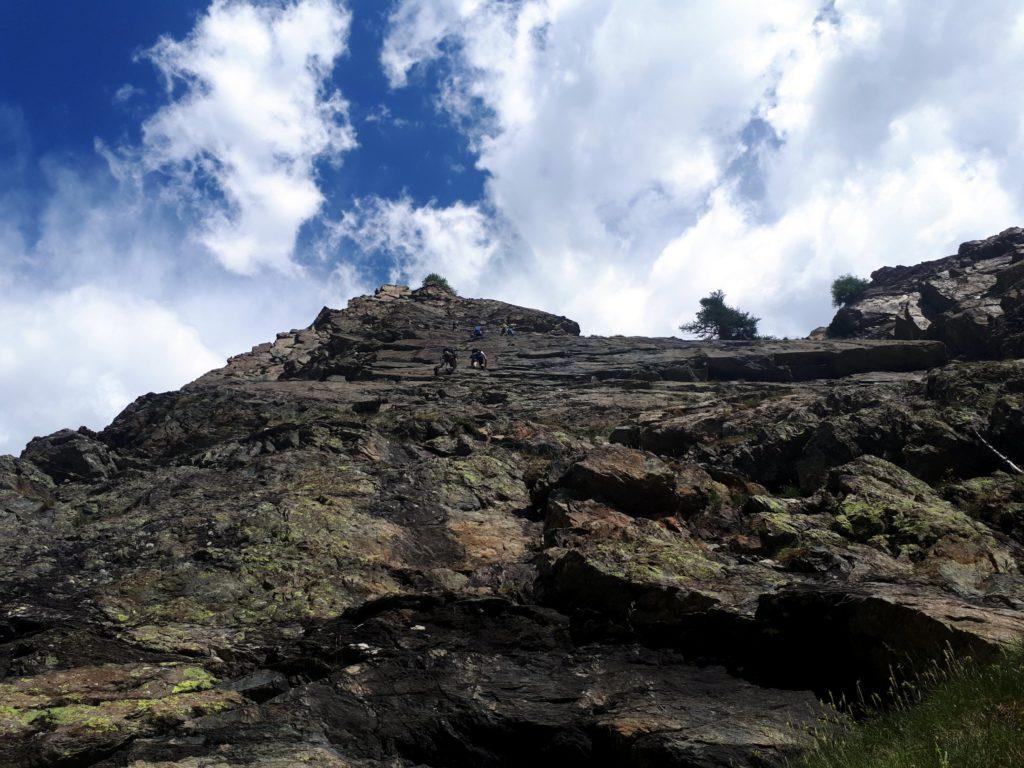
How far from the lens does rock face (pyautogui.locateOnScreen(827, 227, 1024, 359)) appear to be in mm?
40375

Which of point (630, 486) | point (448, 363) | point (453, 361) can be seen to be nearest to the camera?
point (630, 486)

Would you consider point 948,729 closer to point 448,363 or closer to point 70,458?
point 70,458

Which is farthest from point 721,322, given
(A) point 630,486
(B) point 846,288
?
(A) point 630,486

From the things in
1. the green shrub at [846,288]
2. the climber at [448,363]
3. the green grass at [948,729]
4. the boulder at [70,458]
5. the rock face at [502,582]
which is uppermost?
the green shrub at [846,288]

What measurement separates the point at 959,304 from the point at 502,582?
51.5m

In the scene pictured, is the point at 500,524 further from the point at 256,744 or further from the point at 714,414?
the point at 714,414

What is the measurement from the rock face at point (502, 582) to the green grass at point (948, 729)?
0.51m

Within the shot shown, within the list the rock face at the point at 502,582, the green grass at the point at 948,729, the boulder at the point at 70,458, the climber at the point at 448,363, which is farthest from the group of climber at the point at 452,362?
the green grass at the point at 948,729

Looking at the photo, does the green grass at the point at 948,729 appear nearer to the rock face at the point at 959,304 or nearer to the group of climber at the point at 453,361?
the rock face at the point at 959,304

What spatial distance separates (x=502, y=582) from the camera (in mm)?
14797

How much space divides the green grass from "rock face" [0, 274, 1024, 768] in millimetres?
511

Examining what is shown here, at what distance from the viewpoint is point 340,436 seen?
975 inches

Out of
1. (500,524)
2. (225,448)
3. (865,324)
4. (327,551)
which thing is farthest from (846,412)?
(865,324)

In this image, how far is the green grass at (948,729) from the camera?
5980mm
